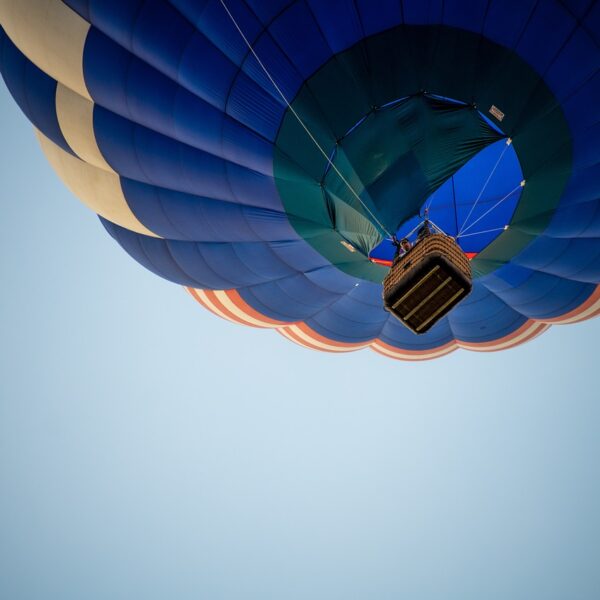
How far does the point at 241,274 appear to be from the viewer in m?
4.68

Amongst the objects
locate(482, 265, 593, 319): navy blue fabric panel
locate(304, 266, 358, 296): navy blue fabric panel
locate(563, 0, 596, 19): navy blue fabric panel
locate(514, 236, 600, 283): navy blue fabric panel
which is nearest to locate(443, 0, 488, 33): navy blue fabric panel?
locate(563, 0, 596, 19): navy blue fabric panel

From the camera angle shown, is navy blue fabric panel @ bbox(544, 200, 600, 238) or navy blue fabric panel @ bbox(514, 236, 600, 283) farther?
navy blue fabric panel @ bbox(514, 236, 600, 283)

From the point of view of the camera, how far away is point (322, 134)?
355cm

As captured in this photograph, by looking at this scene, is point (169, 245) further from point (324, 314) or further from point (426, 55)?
point (426, 55)

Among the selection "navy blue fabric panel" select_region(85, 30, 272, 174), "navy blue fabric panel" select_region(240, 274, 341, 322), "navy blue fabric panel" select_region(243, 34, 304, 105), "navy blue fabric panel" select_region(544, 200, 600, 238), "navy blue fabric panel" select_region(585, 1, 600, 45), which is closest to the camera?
"navy blue fabric panel" select_region(585, 1, 600, 45)

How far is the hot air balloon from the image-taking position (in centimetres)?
322

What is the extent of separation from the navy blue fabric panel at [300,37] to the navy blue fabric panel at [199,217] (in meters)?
1.05

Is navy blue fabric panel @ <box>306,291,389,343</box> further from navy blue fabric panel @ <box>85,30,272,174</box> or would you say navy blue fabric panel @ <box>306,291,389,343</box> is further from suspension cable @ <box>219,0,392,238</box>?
navy blue fabric panel @ <box>85,30,272,174</box>

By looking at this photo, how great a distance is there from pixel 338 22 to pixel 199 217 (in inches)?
66.3

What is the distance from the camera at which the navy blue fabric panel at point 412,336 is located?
17.8 ft

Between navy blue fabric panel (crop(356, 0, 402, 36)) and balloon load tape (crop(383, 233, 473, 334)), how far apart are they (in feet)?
3.97

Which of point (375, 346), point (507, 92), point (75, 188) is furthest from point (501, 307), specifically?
point (75, 188)

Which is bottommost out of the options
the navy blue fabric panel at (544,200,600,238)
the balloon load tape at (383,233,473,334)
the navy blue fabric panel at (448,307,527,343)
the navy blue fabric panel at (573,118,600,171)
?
the balloon load tape at (383,233,473,334)

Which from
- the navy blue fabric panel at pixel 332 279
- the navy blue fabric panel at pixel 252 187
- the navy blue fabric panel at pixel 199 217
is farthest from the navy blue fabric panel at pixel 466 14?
the navy blue fabric panel at pixel 332 279
